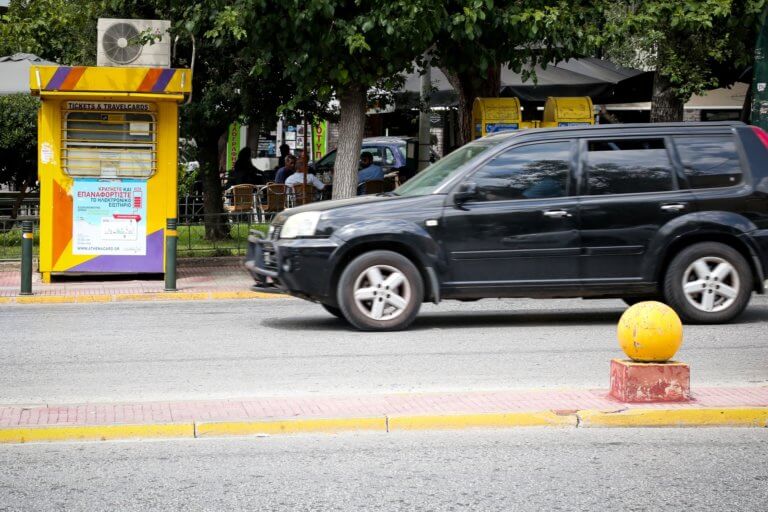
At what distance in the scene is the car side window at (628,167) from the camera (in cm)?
1063

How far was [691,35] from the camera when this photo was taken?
20.8 metres

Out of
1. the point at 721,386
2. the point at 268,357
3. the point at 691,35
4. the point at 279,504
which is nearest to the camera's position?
the point at 279,504

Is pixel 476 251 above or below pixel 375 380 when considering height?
above

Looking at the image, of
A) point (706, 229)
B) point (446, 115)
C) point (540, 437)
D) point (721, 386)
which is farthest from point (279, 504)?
point (446, 115)

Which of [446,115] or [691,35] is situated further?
[446,115]

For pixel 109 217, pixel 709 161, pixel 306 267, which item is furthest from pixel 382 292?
pixel 109 217

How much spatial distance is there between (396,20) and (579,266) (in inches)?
189

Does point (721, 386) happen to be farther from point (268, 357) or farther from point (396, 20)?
point (396, 20)

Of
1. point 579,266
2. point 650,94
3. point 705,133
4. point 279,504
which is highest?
point 650,94

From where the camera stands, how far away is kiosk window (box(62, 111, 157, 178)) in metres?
14.9

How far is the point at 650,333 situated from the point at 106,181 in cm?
970

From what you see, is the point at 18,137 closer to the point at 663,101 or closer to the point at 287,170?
the point at 287,170

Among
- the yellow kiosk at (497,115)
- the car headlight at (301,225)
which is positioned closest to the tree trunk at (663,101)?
the yellow kiosk at (497,115)

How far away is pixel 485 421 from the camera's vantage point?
21.9 ft
